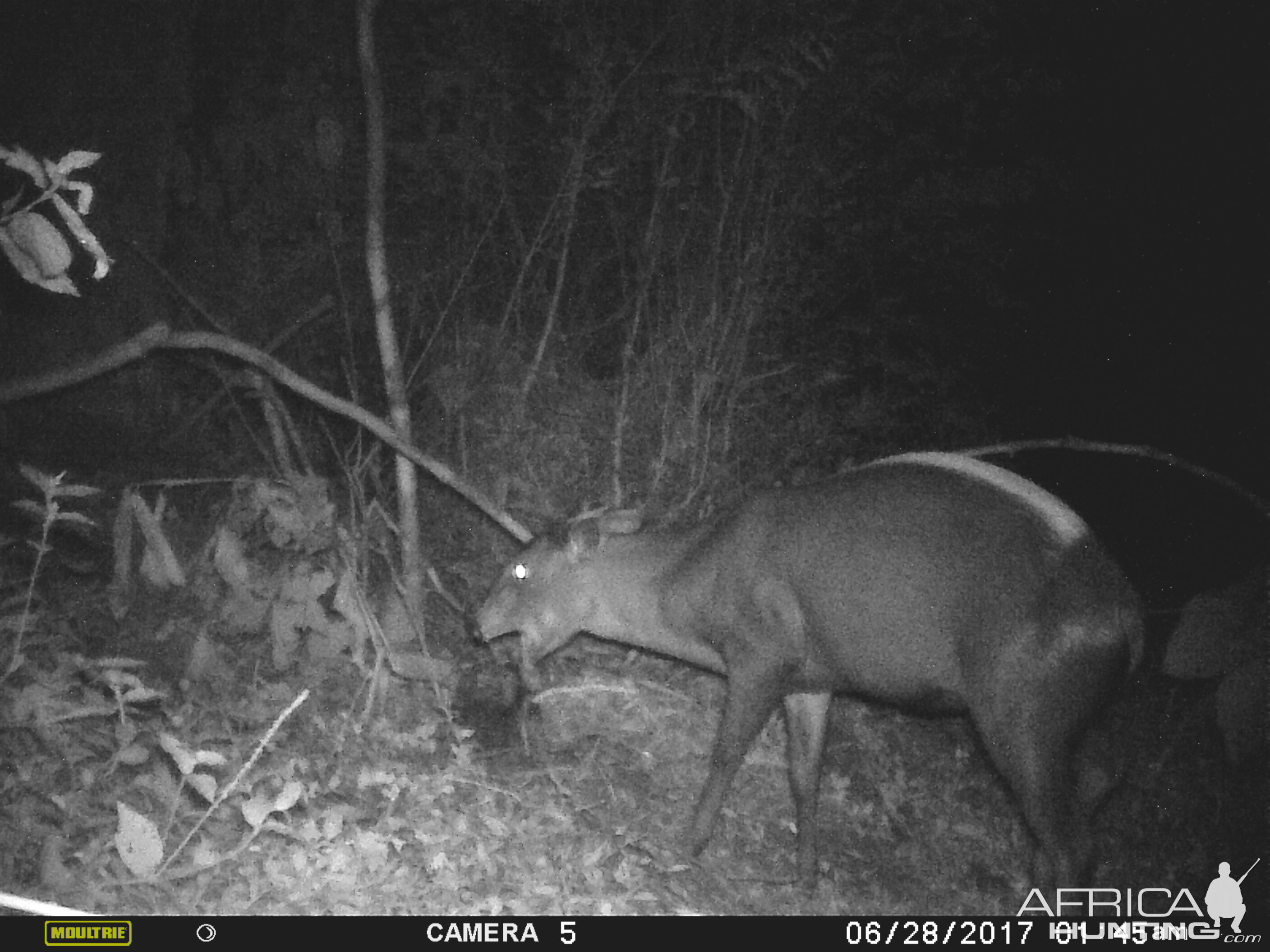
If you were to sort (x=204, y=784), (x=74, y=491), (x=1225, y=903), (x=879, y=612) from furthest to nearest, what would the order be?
(x=879, y=612), (x=74, y=491), (x=1225, y=903), (x=204, y=784)

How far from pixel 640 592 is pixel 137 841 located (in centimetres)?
266

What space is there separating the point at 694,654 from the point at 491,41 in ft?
15.2

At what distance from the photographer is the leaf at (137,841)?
3.85 metres

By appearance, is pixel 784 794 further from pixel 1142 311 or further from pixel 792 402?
pixel 1142 311

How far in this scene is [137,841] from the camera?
12.7ft

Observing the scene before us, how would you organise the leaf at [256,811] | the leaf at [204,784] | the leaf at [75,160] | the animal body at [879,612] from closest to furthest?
1. the leaf at [75,160]
2. the leaf at [204,784]
3. the leaf at [256,811]
4. the animal body at [879,612]

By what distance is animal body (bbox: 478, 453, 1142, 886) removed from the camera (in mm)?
4789

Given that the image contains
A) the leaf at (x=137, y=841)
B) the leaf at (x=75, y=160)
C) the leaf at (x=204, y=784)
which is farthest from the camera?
the leaf at (x=204, y=784)

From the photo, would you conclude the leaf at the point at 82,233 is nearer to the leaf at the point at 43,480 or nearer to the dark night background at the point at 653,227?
the leaf at the point at 43,480

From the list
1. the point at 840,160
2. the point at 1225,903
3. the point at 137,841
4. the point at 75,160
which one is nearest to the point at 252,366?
the point at 137,841

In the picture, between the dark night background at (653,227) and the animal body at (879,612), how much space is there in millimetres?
1687

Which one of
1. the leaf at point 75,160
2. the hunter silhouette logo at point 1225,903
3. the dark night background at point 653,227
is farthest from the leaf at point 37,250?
the hunter silhouette logo at point 1225,903

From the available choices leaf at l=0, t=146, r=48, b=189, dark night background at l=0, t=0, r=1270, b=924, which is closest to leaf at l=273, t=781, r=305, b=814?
leaf at l=0, t=146, r=48, b=189

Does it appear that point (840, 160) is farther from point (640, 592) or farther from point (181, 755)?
point (181, 755)
